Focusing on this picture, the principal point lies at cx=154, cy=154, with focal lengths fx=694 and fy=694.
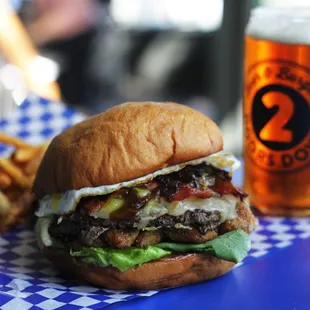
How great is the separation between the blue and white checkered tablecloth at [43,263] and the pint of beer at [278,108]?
4.6 inches

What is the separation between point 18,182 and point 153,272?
2.83ft

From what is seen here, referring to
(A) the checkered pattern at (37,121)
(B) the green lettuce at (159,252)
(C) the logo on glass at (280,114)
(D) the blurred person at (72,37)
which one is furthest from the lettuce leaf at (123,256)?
(D) the blurred person at (72,37)

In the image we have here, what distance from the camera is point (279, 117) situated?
2.52 metres

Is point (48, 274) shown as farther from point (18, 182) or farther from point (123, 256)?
point (18, 182)

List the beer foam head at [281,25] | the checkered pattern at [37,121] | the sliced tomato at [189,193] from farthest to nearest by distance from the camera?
the checkered pattern at [37,121] < the beer foam head at [281,25] < the sliced tomato at [189,193]

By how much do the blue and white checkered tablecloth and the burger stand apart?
0.18 ft

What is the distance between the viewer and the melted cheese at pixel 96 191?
1.91 metres

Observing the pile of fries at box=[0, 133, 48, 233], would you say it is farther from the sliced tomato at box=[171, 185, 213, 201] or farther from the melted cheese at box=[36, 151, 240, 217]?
the sliced tomato at box=[171, 185, 213, 201]

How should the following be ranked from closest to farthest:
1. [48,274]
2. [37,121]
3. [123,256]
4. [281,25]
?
[123,256]
[48,274]
[281,25]
[37,121]

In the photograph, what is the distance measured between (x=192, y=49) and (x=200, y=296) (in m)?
5.06

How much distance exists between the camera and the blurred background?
21.3ft

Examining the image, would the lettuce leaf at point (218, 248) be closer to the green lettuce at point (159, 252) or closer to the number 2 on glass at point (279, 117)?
the green lettuce at point (159, 252)

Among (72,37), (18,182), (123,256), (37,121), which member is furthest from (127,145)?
(72,37)

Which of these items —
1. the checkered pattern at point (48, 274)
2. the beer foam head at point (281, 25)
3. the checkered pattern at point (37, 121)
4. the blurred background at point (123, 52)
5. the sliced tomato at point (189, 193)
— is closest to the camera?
the checkered pattern at point (48, 274)
